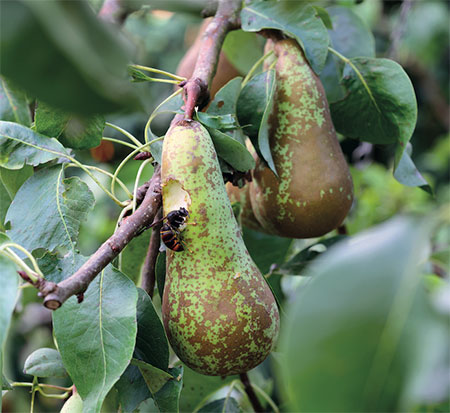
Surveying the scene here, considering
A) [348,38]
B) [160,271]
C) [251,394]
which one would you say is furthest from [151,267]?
[348,38]

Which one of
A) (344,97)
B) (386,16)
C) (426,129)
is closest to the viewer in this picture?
(344,97)

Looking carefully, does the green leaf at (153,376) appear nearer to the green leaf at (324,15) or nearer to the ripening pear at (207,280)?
the ripening pear at (207,280)

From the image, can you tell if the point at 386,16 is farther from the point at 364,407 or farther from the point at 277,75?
the point at 364,407

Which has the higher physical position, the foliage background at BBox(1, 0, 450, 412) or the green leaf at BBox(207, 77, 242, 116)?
the green leaf at BBox(207, 77, 242, 116)

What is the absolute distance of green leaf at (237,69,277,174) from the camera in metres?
0.84

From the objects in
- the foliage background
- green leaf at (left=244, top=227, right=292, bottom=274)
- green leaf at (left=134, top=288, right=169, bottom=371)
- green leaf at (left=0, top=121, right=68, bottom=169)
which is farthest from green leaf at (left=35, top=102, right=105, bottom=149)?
green leaf at (left=244, top=227, right=292, bottom=274)

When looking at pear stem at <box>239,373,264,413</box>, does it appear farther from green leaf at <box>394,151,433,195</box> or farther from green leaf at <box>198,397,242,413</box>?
green leaf at <box>394,151,433,195</box>

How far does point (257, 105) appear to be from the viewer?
863 mm

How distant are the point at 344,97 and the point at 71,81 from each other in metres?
0.76

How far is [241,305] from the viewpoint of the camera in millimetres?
660

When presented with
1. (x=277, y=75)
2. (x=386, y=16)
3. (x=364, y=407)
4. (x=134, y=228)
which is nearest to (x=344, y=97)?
(x=277, y=75)

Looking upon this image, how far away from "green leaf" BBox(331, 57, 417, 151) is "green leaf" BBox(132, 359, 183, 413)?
1.63 ft

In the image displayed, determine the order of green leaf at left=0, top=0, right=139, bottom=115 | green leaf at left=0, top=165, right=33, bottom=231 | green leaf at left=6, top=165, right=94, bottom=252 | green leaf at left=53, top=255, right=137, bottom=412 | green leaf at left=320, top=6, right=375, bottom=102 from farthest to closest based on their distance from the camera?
green leaf at left=320, top=6, right=375, bottom=102, green leaf at left=0, top=165, right=33, bottom=231, green leaf at left=6, top=165, right=94, bottom=252, green leaf at left=53, top=255, right=137, bottom=412, green leaf at left=0, top=0, right=139, bottom=115

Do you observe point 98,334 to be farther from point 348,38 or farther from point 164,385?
point 348,38
